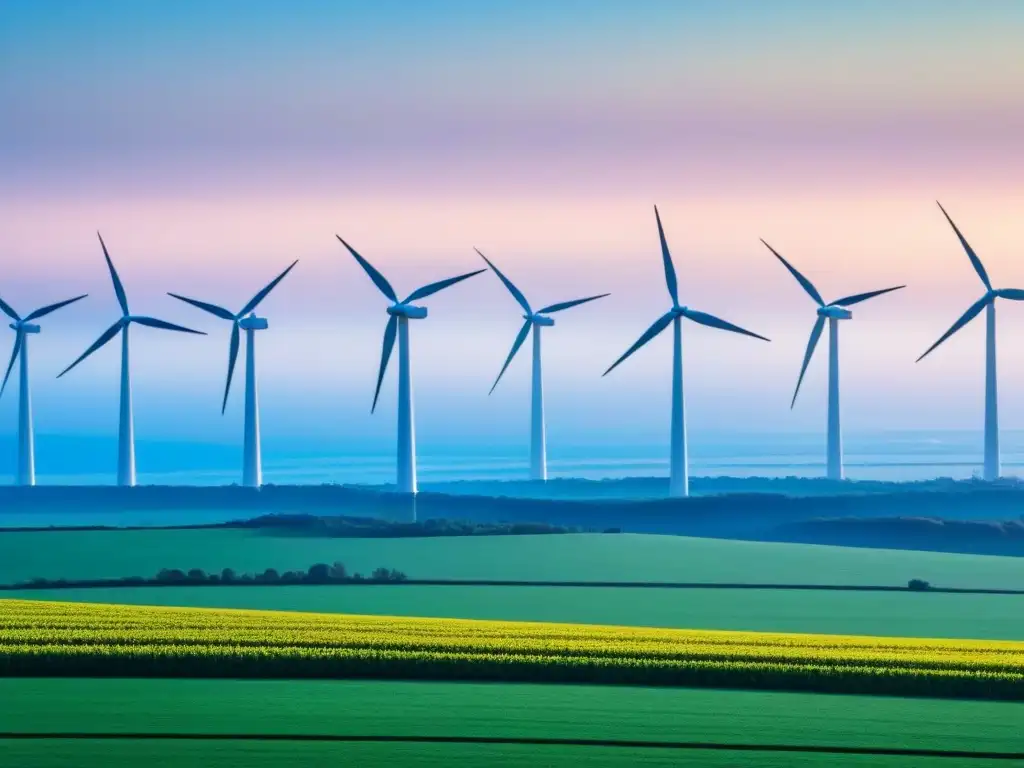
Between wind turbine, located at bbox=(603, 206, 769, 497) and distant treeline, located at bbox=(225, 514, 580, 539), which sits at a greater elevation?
wind turbine, located at bbox=(603, 206, 769, 497)

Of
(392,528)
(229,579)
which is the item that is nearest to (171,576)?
(229,579)

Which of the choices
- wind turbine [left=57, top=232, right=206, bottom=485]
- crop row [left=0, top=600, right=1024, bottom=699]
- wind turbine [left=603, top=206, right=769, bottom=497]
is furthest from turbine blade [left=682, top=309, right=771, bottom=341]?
crop row [left=0, top=600, right=1024, bottom=699]

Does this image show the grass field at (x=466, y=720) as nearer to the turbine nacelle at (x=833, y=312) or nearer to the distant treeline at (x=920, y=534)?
the distant treeline at (x=920, y=534)

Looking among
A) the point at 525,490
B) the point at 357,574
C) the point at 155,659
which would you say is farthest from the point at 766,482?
the point at 155,659

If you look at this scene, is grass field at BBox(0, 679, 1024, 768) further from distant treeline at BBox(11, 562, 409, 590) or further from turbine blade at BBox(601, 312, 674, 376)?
turbine blade at BBox(601, 312, 674, 376)

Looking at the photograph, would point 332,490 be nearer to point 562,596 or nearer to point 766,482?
point 766,482

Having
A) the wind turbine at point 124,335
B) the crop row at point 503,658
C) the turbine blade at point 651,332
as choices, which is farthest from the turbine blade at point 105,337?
the crop row at point 503,658

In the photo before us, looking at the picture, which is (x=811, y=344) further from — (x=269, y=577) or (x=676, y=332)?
(x=269, y=577)
